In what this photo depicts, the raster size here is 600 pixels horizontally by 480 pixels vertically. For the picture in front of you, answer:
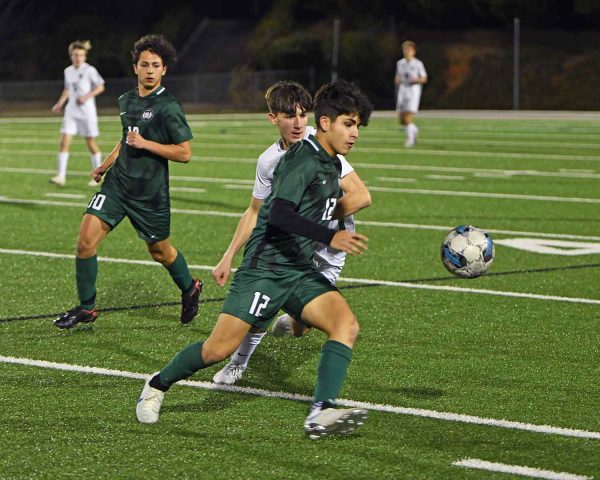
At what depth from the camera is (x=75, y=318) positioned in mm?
7949

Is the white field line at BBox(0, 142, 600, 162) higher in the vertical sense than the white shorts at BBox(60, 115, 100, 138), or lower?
lower

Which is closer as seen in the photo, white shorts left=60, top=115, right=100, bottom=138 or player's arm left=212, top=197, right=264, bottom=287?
player's arm left=212, top=197, right=264, bottom=287

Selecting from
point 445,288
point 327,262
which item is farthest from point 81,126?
point 327,262

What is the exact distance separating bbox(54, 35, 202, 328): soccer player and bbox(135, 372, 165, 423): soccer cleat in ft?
7.23

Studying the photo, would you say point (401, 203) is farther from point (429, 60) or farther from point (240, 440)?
point (429, 60)

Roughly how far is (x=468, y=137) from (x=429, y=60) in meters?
21.6

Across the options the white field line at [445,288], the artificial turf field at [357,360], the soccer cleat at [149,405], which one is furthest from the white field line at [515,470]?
the white field line at [445,288]

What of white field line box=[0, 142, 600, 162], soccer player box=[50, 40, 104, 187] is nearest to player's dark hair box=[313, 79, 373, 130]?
soccer player box=[50, 40, 104, 187]

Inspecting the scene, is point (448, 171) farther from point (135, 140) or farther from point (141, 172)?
point (135, 140)

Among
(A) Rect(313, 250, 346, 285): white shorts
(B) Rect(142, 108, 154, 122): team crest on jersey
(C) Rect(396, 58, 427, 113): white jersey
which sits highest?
(C) Rect(396, 58, 427, 113): white jersey

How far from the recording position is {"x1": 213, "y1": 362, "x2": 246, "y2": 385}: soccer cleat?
6582 mm

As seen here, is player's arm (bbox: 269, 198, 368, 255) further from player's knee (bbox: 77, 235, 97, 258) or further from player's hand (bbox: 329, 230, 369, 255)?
Result: player's knee (bbox: 77, 235, 97, 258)

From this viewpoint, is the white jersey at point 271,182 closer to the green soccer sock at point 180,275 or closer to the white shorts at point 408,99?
the green soccer sock at point 180,275

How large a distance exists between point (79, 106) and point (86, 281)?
33.7 feet
